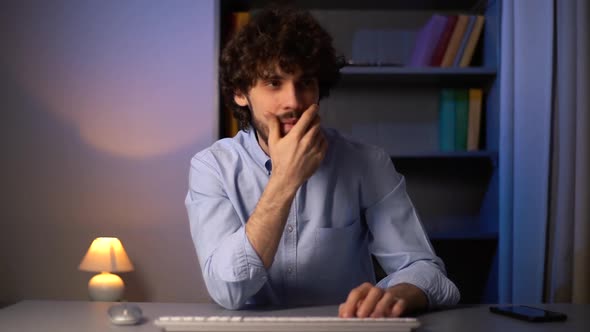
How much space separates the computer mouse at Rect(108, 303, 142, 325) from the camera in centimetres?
96

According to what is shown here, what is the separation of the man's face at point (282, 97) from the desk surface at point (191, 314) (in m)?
0.41

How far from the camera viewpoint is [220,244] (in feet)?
4.06

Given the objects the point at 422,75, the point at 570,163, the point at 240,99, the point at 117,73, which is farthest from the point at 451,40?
the point at 117,73

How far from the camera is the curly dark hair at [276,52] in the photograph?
1.43 m

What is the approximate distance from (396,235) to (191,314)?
0.51 metres

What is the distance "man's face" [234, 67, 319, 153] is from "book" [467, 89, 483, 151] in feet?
4.33

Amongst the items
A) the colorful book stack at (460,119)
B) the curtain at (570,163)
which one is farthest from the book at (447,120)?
the curtain at (570,163)

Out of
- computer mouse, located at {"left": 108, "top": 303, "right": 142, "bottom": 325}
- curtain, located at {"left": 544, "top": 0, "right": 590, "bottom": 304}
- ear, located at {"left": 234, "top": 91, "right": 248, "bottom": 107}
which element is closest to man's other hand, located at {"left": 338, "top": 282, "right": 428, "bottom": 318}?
computer mouse, located at {"left": 108, "top": 303, "right": 142, "bottom": 325}

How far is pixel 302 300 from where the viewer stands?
1.42 metres

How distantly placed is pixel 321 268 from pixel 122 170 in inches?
64.0

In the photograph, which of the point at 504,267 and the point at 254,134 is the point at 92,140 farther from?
the point at 504,267

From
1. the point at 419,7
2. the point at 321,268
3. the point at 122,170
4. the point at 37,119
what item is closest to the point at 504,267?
the point at 419,7

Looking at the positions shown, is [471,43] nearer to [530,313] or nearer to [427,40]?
[427,40]

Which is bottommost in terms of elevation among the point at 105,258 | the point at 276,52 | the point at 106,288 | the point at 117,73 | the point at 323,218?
the point at 106,288
